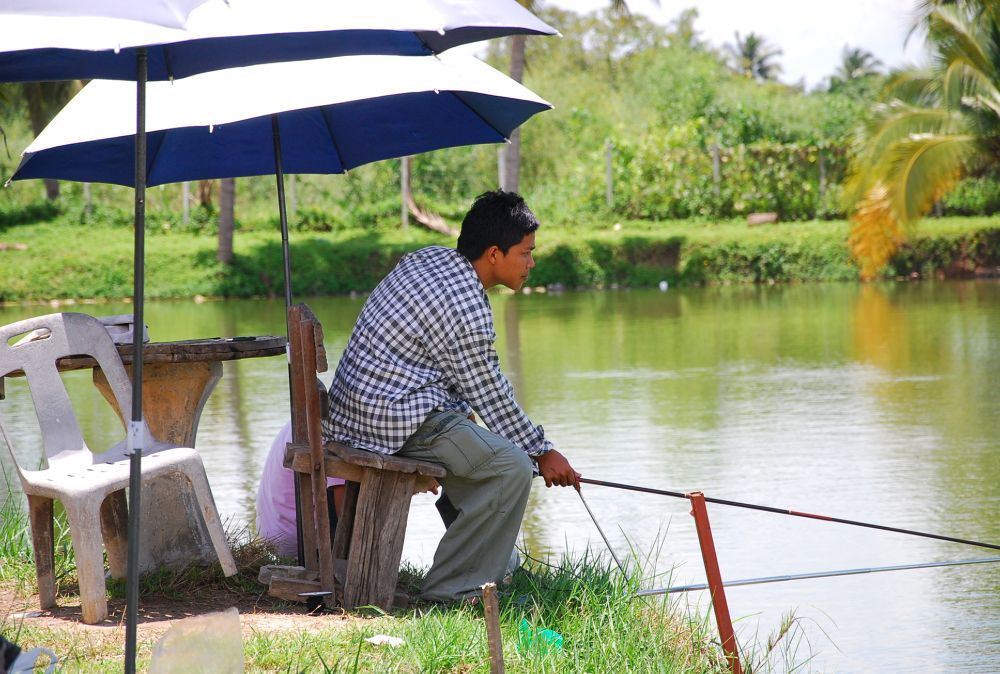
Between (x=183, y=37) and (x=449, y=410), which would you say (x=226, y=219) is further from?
(x=183, y=37)

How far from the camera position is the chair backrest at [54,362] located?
13.7ft

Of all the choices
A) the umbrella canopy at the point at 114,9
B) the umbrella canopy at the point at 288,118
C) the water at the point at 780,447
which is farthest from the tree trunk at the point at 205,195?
the umbrella canopy at the point at 114,9

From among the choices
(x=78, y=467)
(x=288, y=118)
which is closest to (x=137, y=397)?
(x=78, y=467)

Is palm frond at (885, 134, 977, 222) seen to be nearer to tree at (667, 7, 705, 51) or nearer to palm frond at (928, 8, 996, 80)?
palm frond at (928, 8, 996, 80)

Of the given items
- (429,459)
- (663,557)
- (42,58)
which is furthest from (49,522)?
(663,557)

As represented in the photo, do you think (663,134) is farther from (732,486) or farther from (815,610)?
(815,610)

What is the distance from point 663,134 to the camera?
29.6m

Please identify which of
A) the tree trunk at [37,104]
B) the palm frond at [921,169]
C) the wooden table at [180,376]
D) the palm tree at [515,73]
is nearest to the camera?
the wooden table at [180,376]

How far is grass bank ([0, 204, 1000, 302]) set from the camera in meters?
23.1

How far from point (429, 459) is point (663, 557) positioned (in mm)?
1900

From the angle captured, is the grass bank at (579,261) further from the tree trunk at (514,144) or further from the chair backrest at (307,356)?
the chair backrest at (307,356)

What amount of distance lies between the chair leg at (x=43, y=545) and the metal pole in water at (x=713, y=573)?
203 cm

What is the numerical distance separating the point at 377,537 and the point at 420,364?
1.87 feet

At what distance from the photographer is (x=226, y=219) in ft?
78.8
